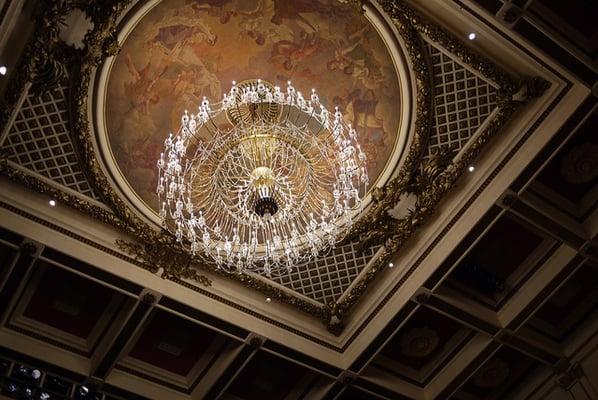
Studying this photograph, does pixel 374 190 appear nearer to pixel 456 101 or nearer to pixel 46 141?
pixel 456 101

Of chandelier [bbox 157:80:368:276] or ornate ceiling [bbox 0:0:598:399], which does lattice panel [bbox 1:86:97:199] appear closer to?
ornate ceiling [bbox 0:0:598:399]

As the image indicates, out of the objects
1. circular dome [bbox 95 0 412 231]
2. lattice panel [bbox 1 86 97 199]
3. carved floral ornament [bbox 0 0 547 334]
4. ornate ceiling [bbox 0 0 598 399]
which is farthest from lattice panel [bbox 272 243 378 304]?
lattice panel [bbox 1 86 97 199]

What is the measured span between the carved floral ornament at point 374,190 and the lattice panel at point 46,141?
0.15 m

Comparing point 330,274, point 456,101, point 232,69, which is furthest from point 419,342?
point 232,69

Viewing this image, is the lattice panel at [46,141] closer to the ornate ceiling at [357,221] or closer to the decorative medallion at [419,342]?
the ornate ceiling at [357,221]

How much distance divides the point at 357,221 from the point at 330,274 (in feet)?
3.50

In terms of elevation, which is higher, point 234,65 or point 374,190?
point 234,65

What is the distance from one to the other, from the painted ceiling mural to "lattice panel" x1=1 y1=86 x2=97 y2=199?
0.62 metres

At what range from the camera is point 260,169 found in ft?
30.6

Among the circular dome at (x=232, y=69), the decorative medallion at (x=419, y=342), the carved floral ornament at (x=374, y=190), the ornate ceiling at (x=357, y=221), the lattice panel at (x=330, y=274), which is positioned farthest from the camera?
the decorative medallion at (x=419, y=342)

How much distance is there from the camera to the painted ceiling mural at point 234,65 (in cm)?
909

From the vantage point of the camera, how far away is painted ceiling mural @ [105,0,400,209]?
29.8ft

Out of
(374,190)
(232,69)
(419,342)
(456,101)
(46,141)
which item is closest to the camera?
(46,141)

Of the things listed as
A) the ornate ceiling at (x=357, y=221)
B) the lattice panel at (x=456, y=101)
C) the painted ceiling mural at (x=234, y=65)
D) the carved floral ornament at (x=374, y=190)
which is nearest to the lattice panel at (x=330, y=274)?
the ornate ceiling at (x=357, y=221)
